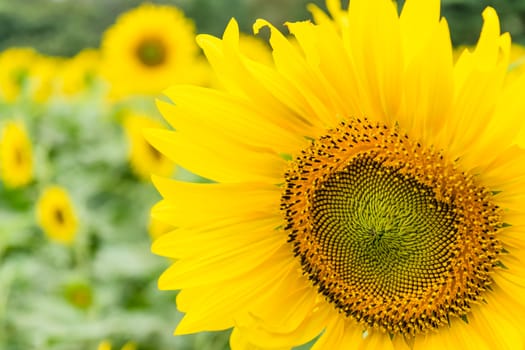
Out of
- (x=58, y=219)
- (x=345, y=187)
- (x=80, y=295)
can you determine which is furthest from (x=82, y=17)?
(x=345, y=187)

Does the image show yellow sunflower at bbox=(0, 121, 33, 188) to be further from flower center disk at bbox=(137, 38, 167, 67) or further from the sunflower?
the sunflower

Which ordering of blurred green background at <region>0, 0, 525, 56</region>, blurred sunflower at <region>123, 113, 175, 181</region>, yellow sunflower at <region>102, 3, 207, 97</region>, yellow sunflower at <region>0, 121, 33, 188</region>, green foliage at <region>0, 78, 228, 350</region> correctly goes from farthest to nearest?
blurred green background at <region>0, 0, 525, 56</region>, yellow sunflower at <region>102, 3, 207, 97</region>, yellow sunflower at <region>0, 121, 33, 188</region>, blurred sunflower at <region>123, 113, 175, 181</region>, green foliage at <region>0, 78, 228, 350</region>

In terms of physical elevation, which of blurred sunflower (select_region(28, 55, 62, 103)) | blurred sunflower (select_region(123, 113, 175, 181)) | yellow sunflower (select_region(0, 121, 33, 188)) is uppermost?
blurred sunflower (select_region(28, 55, 62, 103))

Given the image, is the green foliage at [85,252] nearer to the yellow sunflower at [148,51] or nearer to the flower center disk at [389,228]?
the yellow sunflower at [148,51]

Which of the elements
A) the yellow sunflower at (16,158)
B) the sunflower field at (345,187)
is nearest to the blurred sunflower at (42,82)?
the yellow sunflower at (16,158)

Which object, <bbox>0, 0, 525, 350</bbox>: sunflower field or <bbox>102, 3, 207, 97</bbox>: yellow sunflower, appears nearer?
<bbox>0, 0, 525, 350</bbox>: sunflower field

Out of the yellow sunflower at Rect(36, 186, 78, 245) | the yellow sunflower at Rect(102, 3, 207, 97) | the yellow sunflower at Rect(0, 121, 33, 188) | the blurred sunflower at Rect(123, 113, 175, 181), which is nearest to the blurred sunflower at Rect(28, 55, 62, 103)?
the yellow sunflower at Rect(102, 3, 207, 97)

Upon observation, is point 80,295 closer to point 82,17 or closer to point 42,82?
point 42,82
